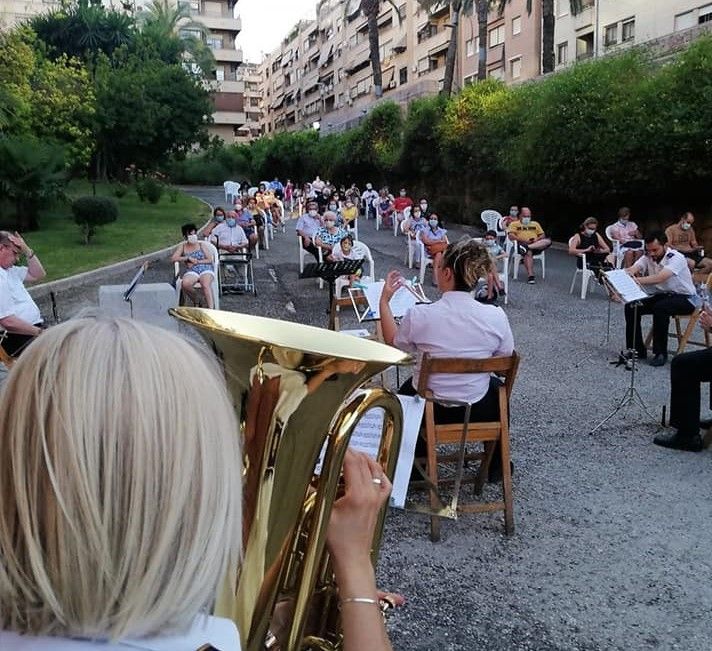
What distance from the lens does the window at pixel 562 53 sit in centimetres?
3288

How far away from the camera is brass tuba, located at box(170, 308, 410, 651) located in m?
1.33

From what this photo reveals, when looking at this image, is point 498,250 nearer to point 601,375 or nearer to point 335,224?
point 335,224

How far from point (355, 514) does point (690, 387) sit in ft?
12.6

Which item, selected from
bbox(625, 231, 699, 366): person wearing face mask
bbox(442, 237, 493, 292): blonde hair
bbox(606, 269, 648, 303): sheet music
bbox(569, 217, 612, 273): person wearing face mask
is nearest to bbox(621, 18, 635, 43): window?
bbox(569, 217, 612, 273): person wearing face mask

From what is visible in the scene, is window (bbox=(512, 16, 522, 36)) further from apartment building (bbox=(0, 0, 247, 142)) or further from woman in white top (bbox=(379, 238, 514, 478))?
apartment building (bbox=(0, 0, 247, 142))

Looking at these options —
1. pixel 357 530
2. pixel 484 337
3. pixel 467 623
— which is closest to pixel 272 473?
pixel 357 530

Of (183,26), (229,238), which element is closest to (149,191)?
(229,238)

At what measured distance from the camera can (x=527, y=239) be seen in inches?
507

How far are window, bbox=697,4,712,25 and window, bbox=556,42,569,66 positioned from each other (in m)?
7.68

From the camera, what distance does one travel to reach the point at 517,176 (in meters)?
19.1

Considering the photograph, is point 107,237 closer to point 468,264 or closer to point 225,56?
point 468,264

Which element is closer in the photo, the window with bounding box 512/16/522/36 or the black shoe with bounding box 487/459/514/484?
the black shoe with bounding box 487/459/514/484

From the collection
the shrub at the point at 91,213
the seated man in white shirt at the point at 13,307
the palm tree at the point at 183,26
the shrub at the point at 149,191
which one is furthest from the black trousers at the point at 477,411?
the palm tree at the point at 183,26

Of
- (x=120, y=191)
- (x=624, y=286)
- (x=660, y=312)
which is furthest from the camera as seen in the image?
(x=120, y=191)
